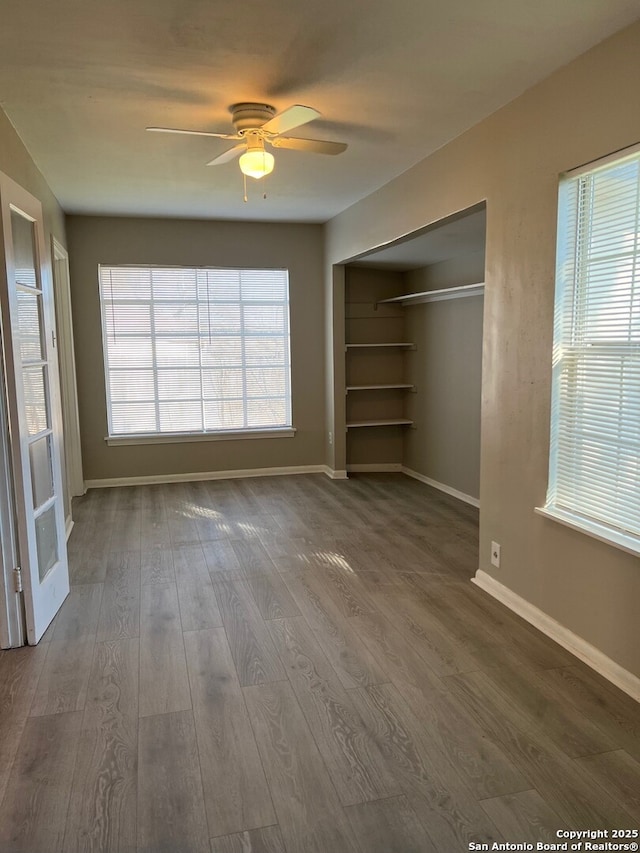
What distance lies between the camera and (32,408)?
3012 mm

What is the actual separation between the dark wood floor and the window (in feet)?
2.38

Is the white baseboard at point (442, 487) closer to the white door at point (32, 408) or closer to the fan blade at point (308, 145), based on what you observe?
the fan blade at point (308, 145)

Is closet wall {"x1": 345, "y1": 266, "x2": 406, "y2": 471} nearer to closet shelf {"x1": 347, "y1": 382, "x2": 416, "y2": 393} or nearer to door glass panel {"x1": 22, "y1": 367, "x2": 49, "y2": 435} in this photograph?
closet shelf {"x1": 347, "y1": 382, "x2": 416, "y2": 393}

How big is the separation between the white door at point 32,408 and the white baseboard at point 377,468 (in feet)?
12.0

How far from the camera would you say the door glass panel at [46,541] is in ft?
9.85

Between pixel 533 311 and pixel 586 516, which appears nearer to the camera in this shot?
pixel 586 516

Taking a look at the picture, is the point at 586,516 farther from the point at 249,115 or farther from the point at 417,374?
the point at 417,374

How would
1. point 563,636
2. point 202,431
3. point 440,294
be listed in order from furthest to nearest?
point 202,431
point 440,294
point 563,636

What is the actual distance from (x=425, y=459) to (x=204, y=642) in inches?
150

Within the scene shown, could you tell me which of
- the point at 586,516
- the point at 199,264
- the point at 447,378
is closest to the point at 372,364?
the point at 447,378

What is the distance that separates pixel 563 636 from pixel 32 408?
9.31ft

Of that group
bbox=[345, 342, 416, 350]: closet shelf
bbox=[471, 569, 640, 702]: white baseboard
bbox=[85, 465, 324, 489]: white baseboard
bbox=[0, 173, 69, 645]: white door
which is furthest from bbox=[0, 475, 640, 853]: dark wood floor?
bbox=[345, 342, 416, 350]: closet shelf

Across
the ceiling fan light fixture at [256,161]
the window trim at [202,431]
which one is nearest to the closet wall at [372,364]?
the window trim at [202,431]

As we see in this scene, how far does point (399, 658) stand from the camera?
2.65 meters
